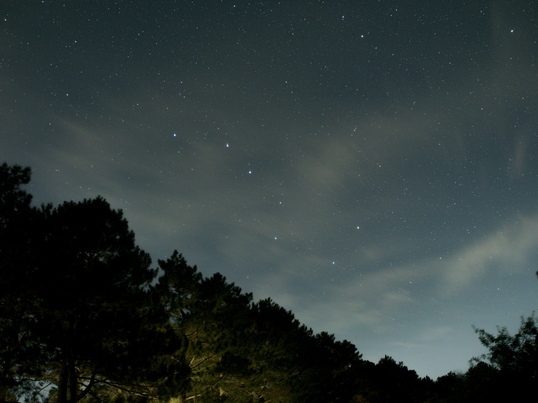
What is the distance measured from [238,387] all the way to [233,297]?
531cm

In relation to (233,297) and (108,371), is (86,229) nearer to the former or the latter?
(108,371)

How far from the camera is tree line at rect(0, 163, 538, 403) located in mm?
13203

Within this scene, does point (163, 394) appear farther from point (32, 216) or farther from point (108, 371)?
point (32, 216)

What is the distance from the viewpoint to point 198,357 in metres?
19.3

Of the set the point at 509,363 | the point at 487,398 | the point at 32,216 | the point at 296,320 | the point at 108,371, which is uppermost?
the point at 32,216

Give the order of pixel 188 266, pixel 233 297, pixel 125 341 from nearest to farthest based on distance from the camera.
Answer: pixel 125 341 → pixel 188 266 → pixel 233 297

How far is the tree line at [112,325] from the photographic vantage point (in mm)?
13203

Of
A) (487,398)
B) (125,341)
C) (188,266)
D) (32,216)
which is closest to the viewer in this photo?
(125,341)

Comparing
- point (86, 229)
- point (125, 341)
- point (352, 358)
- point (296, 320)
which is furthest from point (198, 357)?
point (352, 358)

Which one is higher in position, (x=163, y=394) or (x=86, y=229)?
(x=86, y=229)

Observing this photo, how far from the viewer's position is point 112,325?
13.7 metres

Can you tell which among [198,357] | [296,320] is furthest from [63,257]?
[296,320]

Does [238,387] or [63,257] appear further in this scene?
[238,387]

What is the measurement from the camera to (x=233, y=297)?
24375mm
